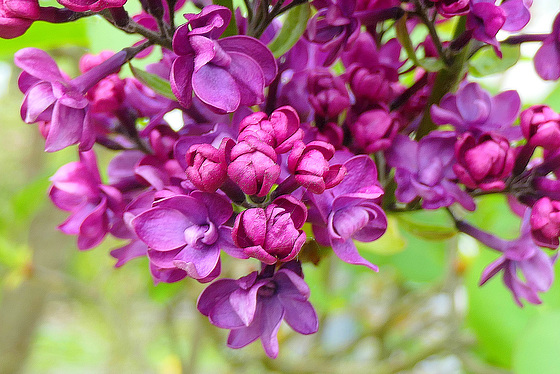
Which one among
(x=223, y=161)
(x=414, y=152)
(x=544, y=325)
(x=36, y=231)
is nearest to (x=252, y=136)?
(x=223, y=161)

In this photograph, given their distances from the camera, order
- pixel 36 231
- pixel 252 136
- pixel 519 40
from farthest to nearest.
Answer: pixel 36 231, pixel 519 40, pixel 252 136

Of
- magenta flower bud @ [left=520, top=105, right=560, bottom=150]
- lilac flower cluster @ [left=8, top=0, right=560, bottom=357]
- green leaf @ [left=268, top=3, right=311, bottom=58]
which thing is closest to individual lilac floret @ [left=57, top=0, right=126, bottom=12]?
lilac flower cluster @ [left=8, top=0, right=560, bottom=357]

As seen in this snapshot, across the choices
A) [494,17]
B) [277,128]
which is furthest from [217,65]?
[494,17]

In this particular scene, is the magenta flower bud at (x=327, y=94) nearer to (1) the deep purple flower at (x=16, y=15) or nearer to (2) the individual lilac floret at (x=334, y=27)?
(2) the individual lilac floret at (x=334, y=27)

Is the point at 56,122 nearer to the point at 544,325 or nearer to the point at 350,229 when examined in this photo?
the point at 350,229

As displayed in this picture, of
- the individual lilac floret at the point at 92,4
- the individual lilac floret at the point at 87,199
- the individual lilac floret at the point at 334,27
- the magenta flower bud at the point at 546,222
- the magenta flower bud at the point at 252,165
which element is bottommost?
the individual lilac floret at the point at 87,199

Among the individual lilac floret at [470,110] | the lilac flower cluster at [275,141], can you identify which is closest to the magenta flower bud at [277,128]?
the lilac flower cluster at [275,141]
